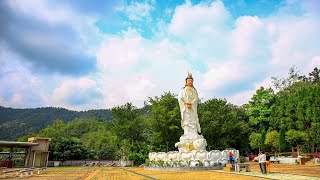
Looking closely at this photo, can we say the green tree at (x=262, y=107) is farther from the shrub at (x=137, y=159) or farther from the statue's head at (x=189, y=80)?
the statue's head at (x=189, y=80)

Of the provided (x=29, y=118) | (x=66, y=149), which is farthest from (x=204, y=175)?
(x=29, y=118)

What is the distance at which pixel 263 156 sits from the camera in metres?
14.3

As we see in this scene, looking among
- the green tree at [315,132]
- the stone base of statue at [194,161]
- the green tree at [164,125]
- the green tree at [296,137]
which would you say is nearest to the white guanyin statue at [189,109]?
the stone base of statue at [194,161]

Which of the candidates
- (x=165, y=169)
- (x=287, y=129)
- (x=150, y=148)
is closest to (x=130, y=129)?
(x=150, y=148)

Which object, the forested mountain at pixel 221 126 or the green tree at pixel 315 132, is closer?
the green tree at pixel 315 132

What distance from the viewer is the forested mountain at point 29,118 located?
7112cm

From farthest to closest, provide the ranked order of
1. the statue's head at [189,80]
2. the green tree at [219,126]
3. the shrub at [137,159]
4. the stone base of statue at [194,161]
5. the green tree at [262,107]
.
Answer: the green tree at [262,107]
the green tree at [219,126]
the shrub at [137,159]
the statue's head at [189,80]
the stone base of statue at [194,161]

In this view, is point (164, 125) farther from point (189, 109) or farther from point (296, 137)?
point (296, 137)

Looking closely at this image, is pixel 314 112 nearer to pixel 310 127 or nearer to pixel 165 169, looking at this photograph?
pixel 310 127

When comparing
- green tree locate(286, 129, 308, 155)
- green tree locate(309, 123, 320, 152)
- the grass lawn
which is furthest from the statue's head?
green tree locate(309, 123, 320, 152)

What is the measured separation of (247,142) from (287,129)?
9.53 m

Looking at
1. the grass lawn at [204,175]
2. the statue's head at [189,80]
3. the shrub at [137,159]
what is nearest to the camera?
the grass lawn at [204,175]

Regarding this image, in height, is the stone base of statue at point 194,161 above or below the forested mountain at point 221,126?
below

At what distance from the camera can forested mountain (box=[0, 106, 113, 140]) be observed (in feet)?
233
